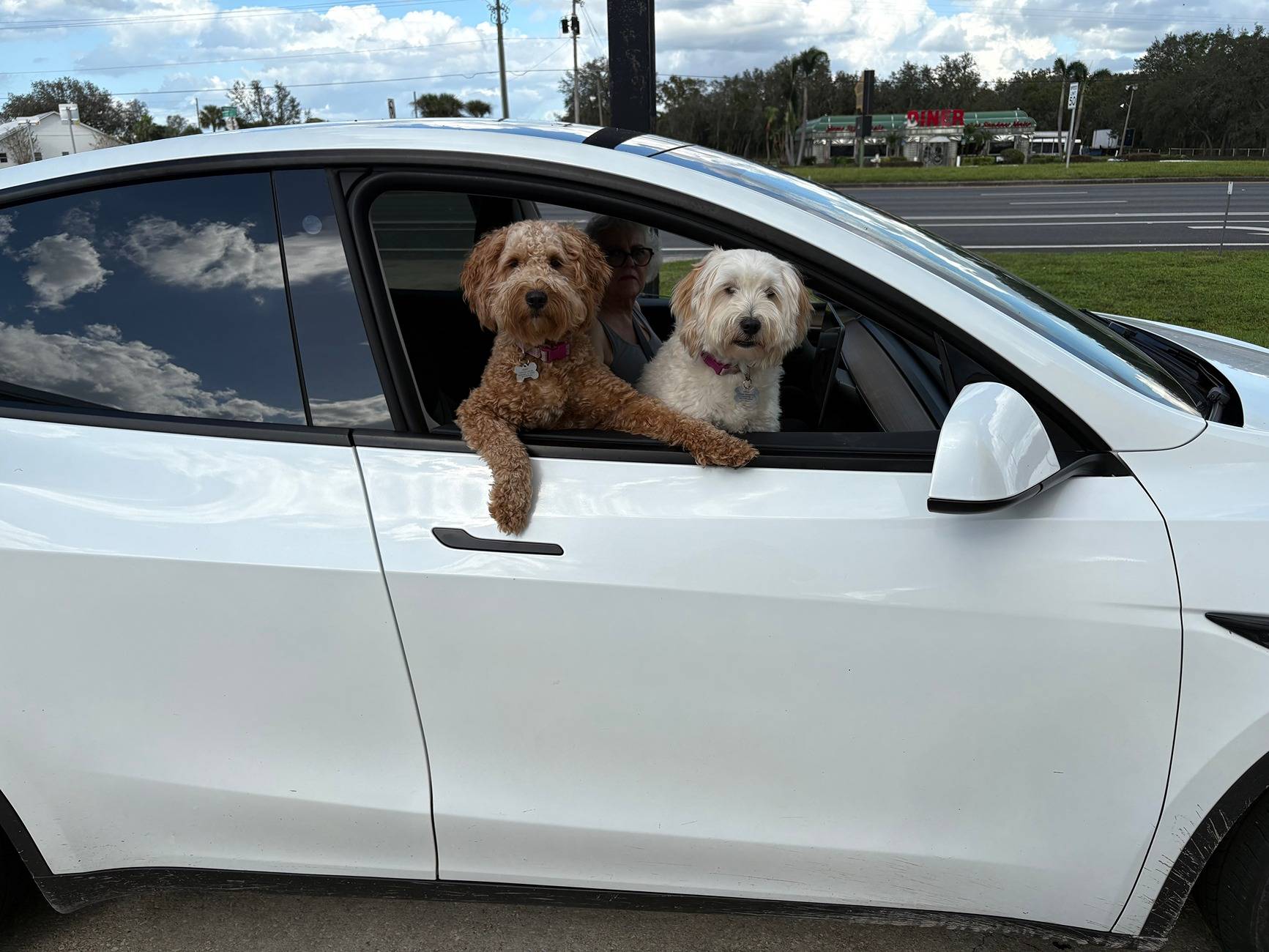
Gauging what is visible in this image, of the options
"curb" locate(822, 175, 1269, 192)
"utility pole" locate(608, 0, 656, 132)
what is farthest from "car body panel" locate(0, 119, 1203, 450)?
"curb" locate(822, 175, 1269, 192)

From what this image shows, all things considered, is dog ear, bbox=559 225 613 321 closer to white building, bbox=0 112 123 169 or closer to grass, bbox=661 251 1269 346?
grass, bbox=661 251 1269 346

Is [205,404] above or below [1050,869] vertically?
above

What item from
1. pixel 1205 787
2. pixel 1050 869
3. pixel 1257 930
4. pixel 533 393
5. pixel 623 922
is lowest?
pixel 623 922

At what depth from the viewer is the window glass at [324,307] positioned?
5.81ft

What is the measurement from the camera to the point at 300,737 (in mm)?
1775

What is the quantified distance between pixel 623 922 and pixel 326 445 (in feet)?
4.32

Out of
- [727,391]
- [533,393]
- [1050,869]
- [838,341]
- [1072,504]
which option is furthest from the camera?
[838,341]

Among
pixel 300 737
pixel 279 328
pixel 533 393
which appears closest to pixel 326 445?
pixel 279 328

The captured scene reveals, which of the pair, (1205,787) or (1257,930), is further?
(1257,930)

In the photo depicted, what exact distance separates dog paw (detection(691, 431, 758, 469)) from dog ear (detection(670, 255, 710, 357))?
0.52 m

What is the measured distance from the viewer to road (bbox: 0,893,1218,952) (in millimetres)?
2092

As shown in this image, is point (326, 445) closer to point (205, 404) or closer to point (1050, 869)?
point (205, 404)

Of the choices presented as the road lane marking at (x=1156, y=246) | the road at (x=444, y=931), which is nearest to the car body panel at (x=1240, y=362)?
the road at (x=444, y=931)

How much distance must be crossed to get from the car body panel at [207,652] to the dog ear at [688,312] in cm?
85
